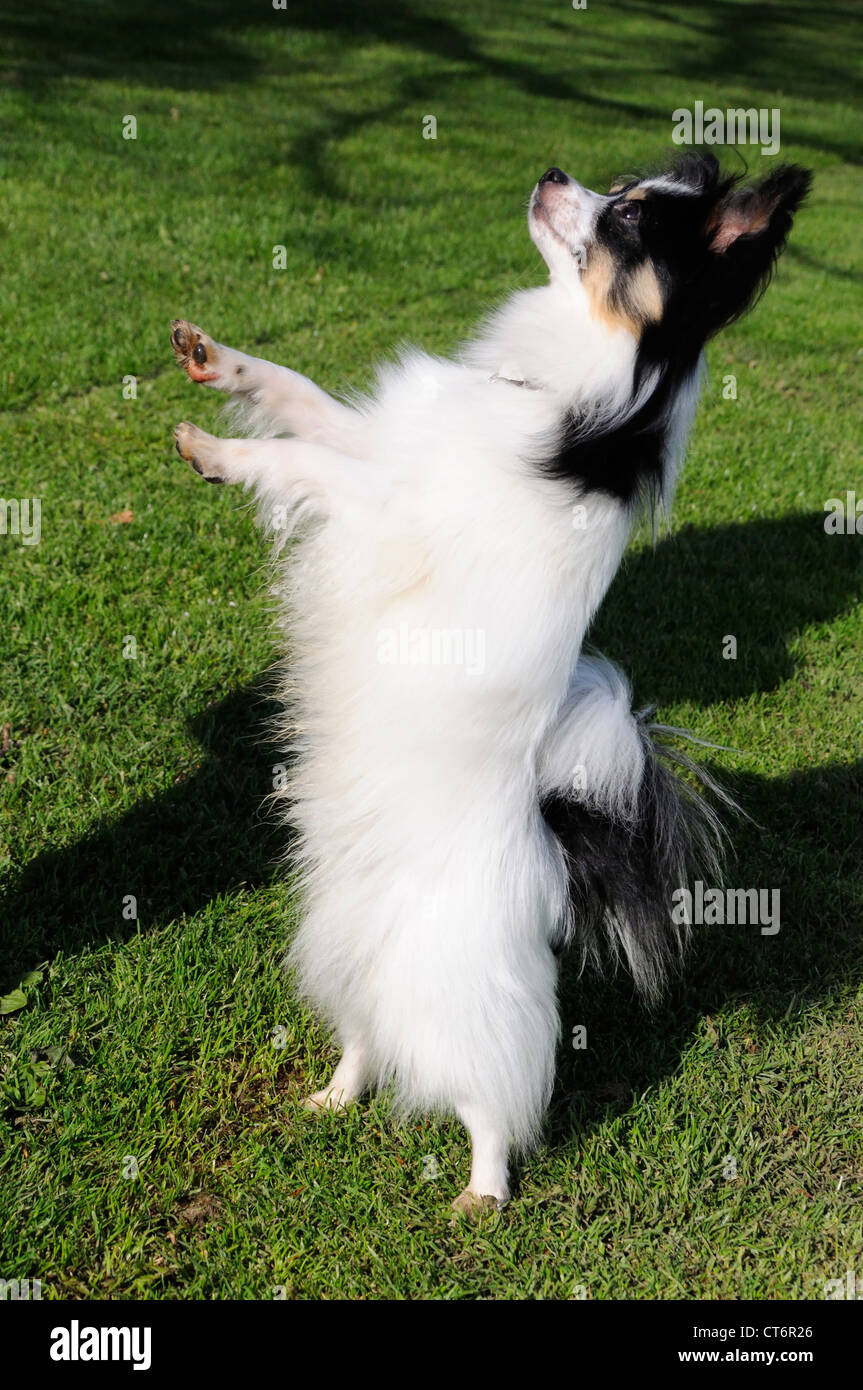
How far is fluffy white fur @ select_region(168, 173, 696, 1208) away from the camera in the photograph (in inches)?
95.7

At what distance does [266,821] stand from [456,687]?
1.59 metres

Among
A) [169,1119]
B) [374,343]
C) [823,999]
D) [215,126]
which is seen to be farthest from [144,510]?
[215,126]

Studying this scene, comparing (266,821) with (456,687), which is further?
(266,821)

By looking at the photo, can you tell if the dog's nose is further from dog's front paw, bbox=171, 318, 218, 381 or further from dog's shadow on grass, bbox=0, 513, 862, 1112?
dog's shadow on grass, bbox=0, 513, 862, 1112

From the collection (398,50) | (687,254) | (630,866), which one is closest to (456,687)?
(630,866)

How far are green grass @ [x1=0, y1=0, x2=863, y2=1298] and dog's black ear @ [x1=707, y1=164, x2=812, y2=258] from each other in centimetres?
214

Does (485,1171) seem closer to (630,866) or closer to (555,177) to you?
(630,866)

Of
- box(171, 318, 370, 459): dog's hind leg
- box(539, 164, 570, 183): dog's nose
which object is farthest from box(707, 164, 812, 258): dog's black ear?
box(171, 318, 370, 459): dog's hind leg

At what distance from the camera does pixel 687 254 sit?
7.97 ft

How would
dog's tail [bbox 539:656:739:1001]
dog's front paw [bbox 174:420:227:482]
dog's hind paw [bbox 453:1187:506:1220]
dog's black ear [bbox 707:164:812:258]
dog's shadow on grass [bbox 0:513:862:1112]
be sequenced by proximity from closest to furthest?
1. dog's black ear [bbox 707:164:812:258]
2. dog's tail [bbox 539:656:739:1001]
3. dog's front paw [bbox 174:420:227:482]
4. dog's hind paw [bbox 453:1187:506:1220]
5. dog's shadow on grass [bbox 0:513:862:1112]

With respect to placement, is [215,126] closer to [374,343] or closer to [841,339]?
[374,343]

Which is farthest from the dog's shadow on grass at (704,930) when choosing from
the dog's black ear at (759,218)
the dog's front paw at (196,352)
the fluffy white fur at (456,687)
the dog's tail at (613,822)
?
the dog's black ear at (759,218)

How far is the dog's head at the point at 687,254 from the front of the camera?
2.39m

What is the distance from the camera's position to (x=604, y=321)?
8.09 feet
